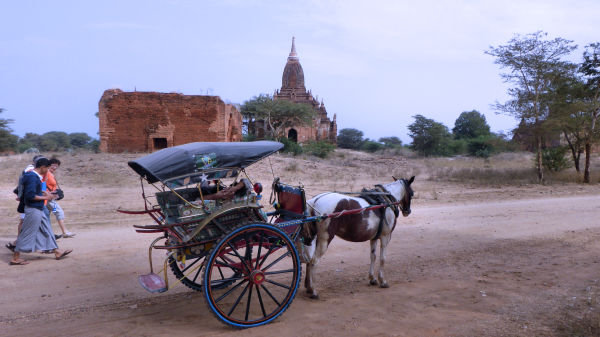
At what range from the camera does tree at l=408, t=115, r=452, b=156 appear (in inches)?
1722

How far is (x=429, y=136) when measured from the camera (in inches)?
1740

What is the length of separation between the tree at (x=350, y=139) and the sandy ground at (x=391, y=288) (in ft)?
167

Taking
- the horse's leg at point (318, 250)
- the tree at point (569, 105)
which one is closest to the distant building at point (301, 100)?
the tree at point (569, 105)

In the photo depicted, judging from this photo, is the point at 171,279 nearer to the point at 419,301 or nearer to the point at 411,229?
the point at 419,301

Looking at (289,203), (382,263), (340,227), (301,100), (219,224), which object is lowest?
(382,263)

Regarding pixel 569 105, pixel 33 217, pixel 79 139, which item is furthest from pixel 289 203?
pixel 79 139

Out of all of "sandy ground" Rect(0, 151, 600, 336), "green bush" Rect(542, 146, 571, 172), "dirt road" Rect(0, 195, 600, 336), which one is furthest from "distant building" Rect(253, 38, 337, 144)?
"dirt road" Rect(0, 195, 600, 336)

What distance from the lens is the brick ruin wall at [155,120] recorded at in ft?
74.9

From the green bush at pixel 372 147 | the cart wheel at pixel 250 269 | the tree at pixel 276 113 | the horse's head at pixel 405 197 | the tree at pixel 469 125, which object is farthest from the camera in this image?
the tree at pixel 469 125

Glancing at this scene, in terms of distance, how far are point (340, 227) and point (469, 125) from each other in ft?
200

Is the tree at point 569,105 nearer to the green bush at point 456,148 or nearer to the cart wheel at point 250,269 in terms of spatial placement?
the cart wheel at point 250,269

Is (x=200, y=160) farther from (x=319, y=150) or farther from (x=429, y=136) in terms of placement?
(x=429, y=136)

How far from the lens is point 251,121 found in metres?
42.2

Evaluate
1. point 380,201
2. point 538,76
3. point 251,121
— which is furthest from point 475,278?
point 251,121
